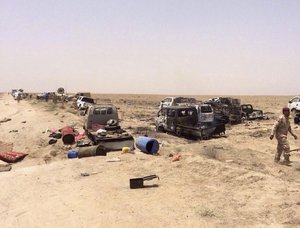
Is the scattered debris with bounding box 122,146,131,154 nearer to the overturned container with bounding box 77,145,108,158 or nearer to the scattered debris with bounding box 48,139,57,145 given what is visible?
the overturned container with bounding box 77,145,108,158

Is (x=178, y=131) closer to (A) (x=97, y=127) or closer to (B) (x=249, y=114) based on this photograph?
(A) (x=97, y=127)

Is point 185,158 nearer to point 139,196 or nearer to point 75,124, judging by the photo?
point 139,196

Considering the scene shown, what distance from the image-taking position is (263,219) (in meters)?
7.06

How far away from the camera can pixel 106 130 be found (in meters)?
17.8

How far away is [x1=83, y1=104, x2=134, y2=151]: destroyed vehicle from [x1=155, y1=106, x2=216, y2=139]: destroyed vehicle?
3.01 metres

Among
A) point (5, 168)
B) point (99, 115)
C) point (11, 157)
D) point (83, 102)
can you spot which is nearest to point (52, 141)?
point (99, 115)

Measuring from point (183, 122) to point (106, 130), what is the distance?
4.71 m

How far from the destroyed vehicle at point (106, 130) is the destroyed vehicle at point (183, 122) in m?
3.01

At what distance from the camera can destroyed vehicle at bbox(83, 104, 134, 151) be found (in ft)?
51.9

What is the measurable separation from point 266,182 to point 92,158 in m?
7.04

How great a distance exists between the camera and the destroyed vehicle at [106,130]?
15812 millimetres

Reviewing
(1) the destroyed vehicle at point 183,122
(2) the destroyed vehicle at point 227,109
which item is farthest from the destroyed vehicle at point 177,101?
(1) the destroyed vehicle at point 183,122

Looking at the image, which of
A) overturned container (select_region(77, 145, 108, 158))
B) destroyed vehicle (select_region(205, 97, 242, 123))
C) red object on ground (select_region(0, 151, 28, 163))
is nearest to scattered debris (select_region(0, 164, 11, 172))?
red object on ground (select_region(0, 151, 28, 163))

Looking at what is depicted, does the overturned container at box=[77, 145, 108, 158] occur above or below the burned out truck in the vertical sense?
below
